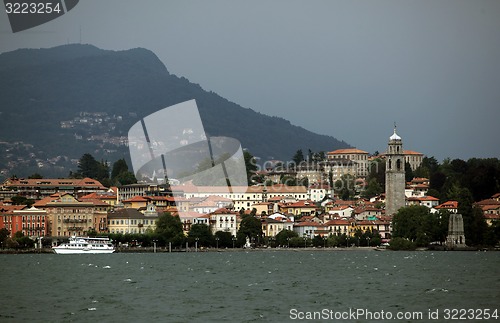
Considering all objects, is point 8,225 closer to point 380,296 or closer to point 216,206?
point 216,206

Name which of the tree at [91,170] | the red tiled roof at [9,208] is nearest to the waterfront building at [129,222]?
the red tiled roof at [9,208]

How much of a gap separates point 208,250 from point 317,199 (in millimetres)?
45199

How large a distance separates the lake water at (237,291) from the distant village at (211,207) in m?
38.6

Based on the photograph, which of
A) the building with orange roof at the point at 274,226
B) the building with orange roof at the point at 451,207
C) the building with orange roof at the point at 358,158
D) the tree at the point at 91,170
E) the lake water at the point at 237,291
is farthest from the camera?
the building with orange roof at the point at 358,158

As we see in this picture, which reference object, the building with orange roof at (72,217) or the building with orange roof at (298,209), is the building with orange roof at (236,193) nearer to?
the building with orange roof at (298,209)

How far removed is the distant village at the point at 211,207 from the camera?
322 ft

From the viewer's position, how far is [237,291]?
39875 mm

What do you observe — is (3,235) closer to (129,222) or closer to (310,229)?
(129,222)

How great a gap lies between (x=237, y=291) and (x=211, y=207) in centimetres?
6826

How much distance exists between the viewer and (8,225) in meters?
97.1

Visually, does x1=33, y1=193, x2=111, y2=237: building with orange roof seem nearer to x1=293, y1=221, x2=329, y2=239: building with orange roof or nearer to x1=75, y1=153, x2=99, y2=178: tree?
x1=293, y1=221, x2=329, y2=239: building with orange roof

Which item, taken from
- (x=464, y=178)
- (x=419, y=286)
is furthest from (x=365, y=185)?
(x=419, y=286)

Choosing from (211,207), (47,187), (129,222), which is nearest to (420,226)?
Result: (211,207)

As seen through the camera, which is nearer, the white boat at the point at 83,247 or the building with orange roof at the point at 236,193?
→ the white boat at the point at 83,247
